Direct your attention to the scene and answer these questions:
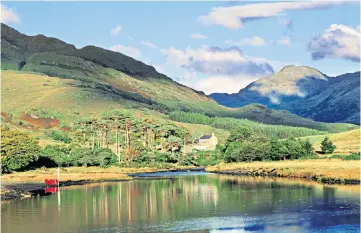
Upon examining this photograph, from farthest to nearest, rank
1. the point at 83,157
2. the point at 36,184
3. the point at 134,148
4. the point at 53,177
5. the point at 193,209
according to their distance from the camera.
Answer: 1. the point at 134,148
2. the point at 83,157
3. the point at 53,177
4. the point at 36,184
5. the point at 193,209

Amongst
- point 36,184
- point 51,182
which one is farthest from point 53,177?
point 51,182

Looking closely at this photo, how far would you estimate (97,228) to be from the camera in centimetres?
6719

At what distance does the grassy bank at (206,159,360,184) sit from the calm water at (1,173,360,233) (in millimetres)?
5715

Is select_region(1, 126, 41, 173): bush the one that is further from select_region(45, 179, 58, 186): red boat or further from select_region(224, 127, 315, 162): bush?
select_region(224, 127, 315, 162): bush

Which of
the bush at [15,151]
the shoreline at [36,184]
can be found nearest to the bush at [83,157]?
the shoreline at [36,184]

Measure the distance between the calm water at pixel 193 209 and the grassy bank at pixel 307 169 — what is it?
571cm

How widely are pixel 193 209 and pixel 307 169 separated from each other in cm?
5128

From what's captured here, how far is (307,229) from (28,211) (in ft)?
116

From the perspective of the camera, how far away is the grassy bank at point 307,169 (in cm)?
10862

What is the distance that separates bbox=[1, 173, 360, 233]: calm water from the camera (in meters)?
67.0

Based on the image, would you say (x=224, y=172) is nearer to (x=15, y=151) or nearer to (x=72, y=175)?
(x=72, y=175)

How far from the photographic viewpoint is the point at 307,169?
126 m

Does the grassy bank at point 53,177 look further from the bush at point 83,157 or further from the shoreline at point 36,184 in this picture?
the bush at point 83,157

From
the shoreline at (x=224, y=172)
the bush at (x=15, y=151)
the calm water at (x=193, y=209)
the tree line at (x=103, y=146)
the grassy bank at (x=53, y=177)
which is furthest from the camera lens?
the tree line at (x=103, y=146)
